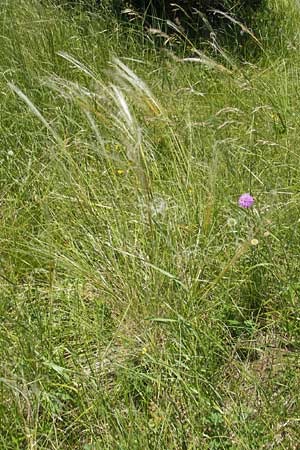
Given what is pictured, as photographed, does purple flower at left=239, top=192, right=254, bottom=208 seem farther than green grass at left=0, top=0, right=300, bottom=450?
Yes

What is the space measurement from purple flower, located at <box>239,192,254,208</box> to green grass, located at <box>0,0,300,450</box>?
0.17 ft

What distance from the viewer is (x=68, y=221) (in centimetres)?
211

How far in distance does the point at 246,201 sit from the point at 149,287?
0.39 metres

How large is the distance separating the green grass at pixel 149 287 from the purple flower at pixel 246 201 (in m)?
0.05

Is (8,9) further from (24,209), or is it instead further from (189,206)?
(189,206)

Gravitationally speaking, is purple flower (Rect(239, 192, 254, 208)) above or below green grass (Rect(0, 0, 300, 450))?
above

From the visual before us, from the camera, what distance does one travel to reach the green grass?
147cm

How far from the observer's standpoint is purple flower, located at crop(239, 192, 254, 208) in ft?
6.13

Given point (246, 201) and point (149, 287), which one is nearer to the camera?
point (149, 287)

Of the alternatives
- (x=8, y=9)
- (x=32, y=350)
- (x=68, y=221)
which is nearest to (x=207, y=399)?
(x=32, y=350)

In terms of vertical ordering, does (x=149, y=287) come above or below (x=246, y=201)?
below

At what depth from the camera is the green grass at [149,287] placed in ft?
4.83

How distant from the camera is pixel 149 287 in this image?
1751 millimetres

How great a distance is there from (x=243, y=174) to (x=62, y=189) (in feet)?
2.11
